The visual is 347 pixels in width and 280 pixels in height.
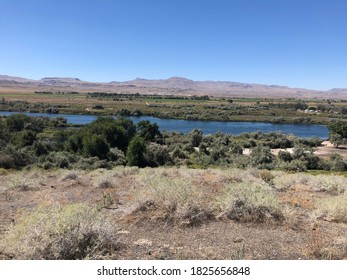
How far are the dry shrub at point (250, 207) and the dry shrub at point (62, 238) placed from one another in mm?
3227

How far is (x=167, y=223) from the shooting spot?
27.4 ft

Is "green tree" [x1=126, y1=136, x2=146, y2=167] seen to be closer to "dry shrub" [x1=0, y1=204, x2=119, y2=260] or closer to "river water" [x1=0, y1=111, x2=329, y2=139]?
"dry shrub" [x1=0, y1=204, x2=119, y2=260]

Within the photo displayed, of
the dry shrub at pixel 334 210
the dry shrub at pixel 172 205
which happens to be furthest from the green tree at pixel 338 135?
the dry shrub at pixel 172 205

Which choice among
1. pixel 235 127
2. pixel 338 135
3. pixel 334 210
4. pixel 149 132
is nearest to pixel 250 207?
pixel 334 210

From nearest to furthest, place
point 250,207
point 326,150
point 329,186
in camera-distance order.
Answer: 1. point 250,207
2. point 329,186
3. point 326,150

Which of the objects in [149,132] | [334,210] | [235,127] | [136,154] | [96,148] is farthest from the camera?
[235,127]

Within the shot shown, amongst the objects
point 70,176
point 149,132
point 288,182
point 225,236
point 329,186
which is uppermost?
point 225,236

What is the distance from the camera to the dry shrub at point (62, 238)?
6.05 m

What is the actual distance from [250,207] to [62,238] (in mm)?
4676

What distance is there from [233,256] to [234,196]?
3.05 metres

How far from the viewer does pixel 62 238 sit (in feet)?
20.3

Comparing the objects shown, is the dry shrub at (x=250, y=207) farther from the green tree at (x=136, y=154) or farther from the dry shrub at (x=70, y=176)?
the green tree at (x=136, y=154)

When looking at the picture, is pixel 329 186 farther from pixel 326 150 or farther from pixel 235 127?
pixel 235 127

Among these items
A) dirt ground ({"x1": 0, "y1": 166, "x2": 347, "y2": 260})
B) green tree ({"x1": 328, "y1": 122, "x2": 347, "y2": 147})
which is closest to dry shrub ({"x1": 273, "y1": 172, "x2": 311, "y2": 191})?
dirt ground ({"x1": 0, "y1": 166, "x2": 347, "y2": 260})
